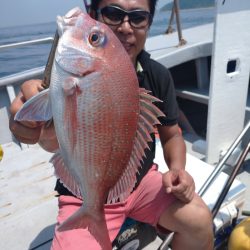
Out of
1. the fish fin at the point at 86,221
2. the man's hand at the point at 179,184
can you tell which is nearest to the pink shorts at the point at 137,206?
the man's hand at the point at 179,184

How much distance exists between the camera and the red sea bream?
1.04 m

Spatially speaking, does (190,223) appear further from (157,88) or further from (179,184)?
(157,88)

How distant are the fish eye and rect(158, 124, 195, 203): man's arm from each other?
826 mm

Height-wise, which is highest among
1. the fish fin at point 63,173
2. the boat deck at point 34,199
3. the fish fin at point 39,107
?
the fish fin at point 39,107

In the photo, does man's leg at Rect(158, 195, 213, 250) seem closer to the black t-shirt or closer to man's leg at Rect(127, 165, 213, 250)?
man's leg at Rect(127, 165, 213, 250)

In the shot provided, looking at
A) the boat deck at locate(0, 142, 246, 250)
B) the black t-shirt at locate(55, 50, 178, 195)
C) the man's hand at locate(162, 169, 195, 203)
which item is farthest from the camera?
the boat deck at locate(0, 142, 246, 250)

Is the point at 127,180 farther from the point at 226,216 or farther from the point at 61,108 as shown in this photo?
the point at 226,216

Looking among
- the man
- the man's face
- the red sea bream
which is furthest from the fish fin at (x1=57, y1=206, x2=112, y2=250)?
the man's face

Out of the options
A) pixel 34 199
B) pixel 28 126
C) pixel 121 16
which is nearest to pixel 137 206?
pixel 28 126

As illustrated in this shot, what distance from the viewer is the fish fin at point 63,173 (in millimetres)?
1209

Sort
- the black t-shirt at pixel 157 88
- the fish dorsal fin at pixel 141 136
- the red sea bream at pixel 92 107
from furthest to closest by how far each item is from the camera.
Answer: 1. the black t-shirt at pixel 157 88
2. the fish dorsal fin at pixel 141 136
3. the red sea bream at pixel 92 107

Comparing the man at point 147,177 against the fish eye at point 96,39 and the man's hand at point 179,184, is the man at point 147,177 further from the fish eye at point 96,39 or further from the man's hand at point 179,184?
the fish eye at point 96,39

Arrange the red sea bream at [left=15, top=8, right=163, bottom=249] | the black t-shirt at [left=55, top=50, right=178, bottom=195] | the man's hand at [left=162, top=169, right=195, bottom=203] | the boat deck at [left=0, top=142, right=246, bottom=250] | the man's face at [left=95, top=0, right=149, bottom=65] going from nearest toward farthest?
1. the red sea bream at [left=15, top=8, right=163, bottom=249]
2. the man's face at [left=95, top=0, right=149, bottom=65]
3. the man's hand at [left=162, top=169, right=195, bottom=203]
4. the black t-shirt at [left=55, top=50, right=178, bottom=195]
5. the boat deck at [left=0, top=142, right=246, bottom=250]

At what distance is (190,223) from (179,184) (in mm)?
239
